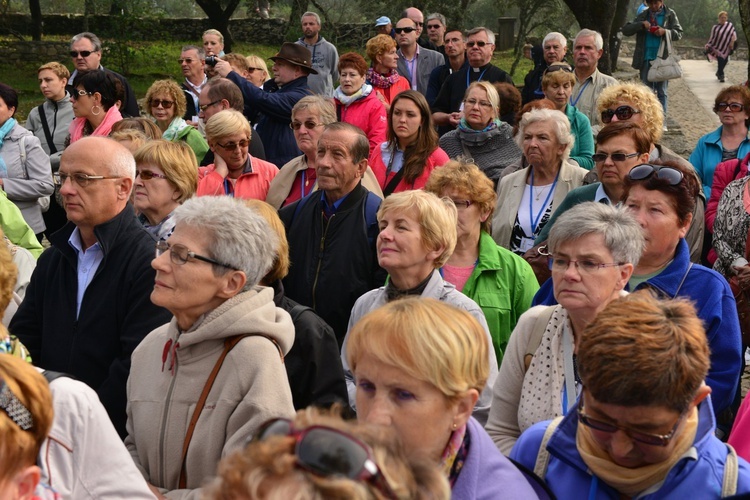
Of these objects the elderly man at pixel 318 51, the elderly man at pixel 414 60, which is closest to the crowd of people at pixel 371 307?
the elderly man at pixel 414 60

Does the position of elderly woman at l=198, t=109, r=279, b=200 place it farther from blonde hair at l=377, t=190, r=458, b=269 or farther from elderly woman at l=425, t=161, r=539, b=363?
blonde hair at l=377, t=190, r=458, b=269

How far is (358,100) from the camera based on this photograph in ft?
27.7

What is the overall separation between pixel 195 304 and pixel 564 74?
5758 millimetres

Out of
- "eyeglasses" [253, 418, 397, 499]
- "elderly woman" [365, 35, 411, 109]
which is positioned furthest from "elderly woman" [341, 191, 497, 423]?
"elderly woman" [365, 35, 411, 109]

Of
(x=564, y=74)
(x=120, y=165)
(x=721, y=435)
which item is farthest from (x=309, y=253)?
(x=564, y=74)

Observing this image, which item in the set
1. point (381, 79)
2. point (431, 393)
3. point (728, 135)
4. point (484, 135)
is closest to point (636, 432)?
point (431, 393)

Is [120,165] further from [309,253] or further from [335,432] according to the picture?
[335,432]

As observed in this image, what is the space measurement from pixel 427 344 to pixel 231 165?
437cm

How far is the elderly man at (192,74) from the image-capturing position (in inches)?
403

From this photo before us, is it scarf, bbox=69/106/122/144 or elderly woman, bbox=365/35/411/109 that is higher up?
elderly woman, bbox=365/35/411/109

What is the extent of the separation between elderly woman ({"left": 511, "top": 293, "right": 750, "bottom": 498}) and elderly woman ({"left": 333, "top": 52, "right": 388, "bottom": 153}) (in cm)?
589

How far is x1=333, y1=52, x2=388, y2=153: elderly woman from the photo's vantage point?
27.2ft

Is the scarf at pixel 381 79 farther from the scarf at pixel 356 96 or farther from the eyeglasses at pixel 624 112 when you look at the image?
the eyeglasses at pixel 624 112

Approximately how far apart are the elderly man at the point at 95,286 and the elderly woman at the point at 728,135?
519 cm
